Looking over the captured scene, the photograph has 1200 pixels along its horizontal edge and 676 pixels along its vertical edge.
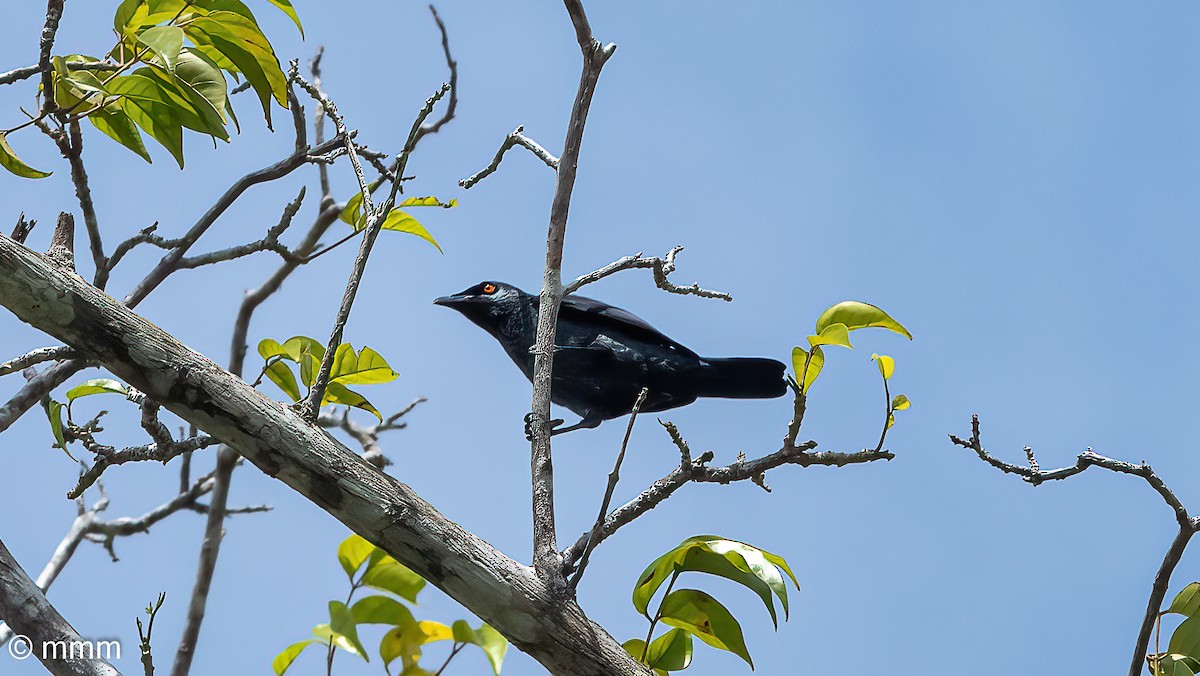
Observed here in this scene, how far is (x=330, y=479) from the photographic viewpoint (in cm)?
225

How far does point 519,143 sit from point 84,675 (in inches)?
64.0

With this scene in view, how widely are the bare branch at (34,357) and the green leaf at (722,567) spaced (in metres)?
1.55

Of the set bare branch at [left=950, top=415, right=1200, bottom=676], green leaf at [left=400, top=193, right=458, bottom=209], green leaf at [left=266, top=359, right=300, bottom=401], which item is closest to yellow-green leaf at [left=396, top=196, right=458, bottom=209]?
green leaf at [left=400, top=193, right=458, bottom=209]

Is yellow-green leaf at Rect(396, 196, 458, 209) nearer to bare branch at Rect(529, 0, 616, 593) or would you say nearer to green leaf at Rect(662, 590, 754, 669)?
bare branch at Rect(529, 0, 616, 593)

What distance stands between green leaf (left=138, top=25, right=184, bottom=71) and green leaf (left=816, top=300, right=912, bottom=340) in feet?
5.20

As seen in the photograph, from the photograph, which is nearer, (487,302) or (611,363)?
(611,363)

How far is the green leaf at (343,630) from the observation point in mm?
2695

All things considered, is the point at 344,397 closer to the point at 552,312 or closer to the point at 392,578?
the point at 392,578

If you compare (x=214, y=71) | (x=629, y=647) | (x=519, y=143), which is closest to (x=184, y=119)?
(x=214, y=71)

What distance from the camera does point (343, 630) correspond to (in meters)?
2.70

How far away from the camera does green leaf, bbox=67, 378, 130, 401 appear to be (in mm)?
2789

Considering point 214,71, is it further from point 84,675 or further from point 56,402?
point 84,675

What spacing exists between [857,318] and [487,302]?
1.21m

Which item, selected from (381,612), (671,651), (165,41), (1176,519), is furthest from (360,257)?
(1176,519)
